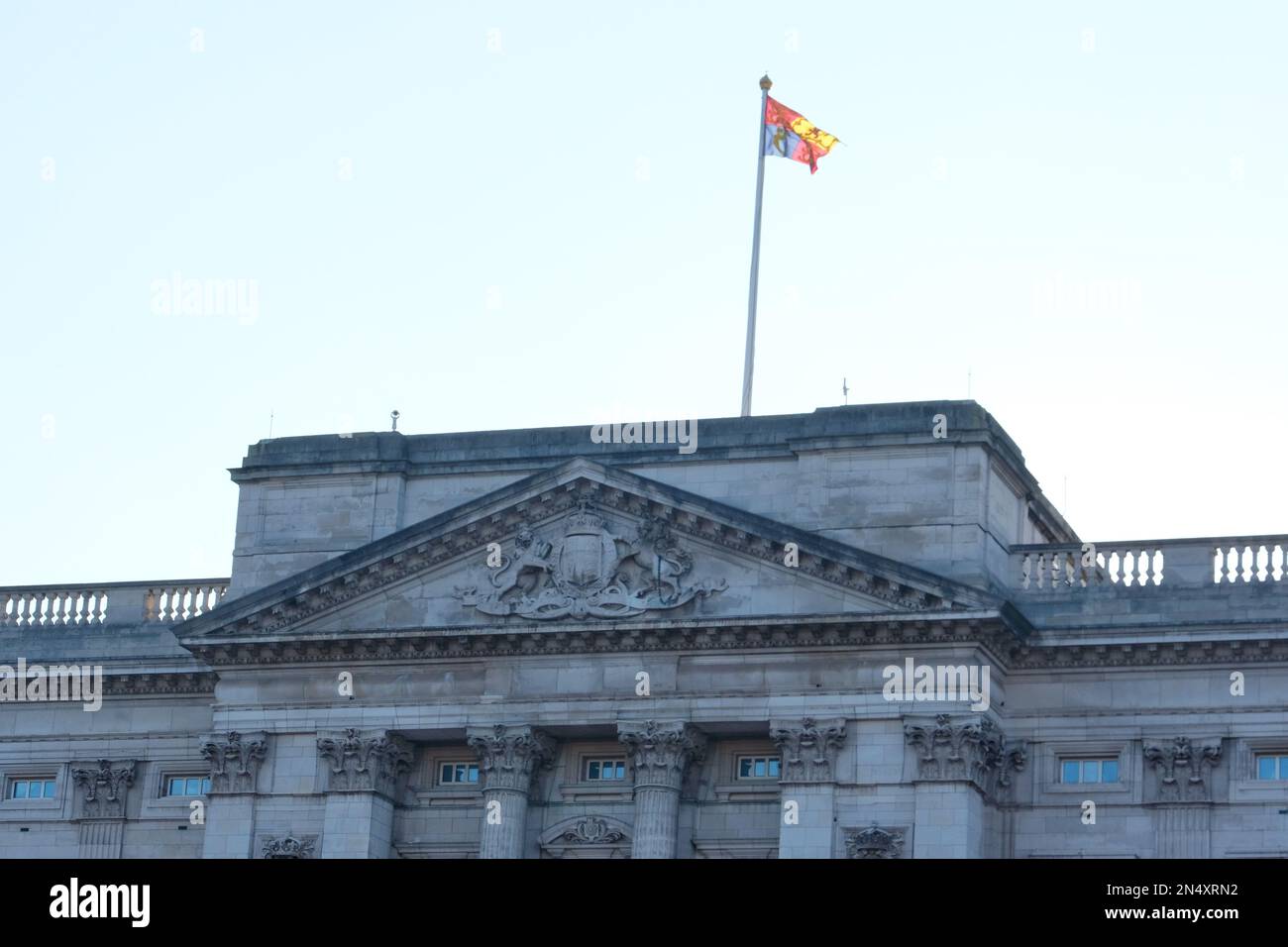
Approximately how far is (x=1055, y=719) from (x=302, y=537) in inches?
662

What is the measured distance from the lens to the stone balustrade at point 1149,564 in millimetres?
57562

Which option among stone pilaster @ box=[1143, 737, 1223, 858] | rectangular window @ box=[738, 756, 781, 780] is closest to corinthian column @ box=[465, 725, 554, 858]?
rectangular window @ box=[738, 756, 781, 780]

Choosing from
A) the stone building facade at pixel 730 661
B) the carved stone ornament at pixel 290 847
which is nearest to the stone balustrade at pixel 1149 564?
the stone building facade at pixel 730 661

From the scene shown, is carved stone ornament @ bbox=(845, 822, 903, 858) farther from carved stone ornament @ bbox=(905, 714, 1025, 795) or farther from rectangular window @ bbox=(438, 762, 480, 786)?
rectangular window @ bbox=(438, 762, 480, 786)

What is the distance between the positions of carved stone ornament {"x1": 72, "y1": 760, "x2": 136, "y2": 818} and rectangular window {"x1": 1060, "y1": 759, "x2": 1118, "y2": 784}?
2080 cm

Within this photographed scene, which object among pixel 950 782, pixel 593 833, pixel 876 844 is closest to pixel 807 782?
pixel 876 844

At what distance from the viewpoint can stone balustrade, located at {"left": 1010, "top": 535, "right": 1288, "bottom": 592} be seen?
57.6 metres

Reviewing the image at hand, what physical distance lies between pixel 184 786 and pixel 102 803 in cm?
193

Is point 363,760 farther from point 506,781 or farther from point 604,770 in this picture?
point 604,770

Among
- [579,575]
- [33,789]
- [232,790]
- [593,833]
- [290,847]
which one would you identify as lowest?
[290,847]

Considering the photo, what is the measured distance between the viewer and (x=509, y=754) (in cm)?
5884

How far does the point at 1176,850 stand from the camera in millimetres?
55750

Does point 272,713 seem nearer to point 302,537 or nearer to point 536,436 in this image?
point 302,537

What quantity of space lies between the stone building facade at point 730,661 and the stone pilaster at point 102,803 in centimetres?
82
